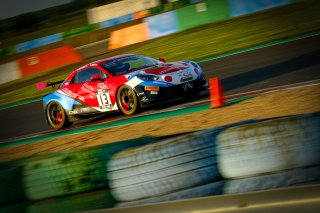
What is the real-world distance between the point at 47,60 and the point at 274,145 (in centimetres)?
2069

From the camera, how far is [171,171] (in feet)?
16.9

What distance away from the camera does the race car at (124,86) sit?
407 inches

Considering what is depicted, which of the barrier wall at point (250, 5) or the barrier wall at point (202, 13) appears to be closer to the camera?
the barrier wall at point (250, 5)

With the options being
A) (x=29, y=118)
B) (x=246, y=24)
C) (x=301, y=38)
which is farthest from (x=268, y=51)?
(x=29, y=118)

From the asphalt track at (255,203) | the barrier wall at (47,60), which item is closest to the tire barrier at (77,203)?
the asphalt track at (255,203)

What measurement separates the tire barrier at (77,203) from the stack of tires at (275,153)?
4.23ft

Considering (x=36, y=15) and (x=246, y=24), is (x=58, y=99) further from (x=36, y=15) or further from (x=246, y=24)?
(x=36, y=15)

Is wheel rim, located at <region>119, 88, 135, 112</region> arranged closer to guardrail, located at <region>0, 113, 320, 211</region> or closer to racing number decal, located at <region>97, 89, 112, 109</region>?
racing number decal, located at <region>97, 89, 112, 109</region>

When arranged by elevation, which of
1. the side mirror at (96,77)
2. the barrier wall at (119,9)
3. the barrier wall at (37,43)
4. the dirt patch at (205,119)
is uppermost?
the barrier wall at (119,9)

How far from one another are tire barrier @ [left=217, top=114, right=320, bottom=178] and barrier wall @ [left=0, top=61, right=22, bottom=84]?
21.0 metres

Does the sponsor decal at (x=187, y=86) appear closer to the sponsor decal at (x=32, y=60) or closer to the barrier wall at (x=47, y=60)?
the barrier wall at (x=47, y=60)

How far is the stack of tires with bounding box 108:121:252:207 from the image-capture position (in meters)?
5.11

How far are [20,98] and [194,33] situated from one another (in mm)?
6859

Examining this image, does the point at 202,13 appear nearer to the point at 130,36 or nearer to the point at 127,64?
the point at 130,36
